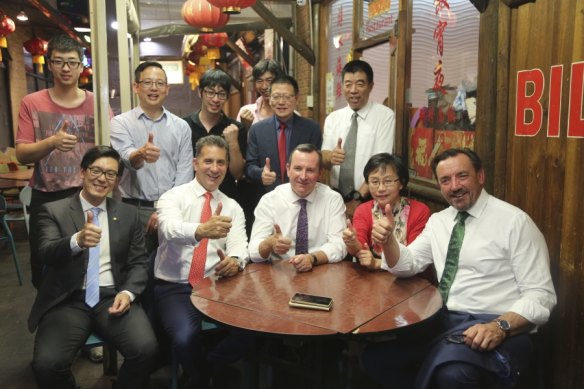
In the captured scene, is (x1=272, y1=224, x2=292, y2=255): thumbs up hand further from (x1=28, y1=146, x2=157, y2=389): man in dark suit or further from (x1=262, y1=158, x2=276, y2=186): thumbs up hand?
(x1=28, y1=146, x2=157, y2=389): man in dark suit

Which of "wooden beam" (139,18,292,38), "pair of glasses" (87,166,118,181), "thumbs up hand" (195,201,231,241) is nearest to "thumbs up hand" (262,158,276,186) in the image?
"thumbs up hand" (195,201,231,241)

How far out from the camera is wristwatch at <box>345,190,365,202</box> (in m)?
3.59

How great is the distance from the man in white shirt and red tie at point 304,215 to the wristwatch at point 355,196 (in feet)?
1.67

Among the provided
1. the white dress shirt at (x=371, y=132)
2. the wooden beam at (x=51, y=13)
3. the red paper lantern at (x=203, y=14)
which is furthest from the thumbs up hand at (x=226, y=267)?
the wooden beam at (x=51, y=13)

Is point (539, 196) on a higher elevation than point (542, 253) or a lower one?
higher

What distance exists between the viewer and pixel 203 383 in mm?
2742

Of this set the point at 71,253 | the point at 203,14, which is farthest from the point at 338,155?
the point at 203,14

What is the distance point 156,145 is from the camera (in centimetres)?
345

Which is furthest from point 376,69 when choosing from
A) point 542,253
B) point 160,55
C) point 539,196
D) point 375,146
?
point 160,55

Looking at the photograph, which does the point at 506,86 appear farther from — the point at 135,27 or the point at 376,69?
the point at 135,27

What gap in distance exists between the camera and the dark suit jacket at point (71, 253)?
8.59ft

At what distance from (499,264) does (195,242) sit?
155cm

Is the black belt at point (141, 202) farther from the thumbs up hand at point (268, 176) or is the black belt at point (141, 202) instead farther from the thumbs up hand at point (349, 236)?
the thumbs up hand at point (349, 236)

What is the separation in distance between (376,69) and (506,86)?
2450 mm
